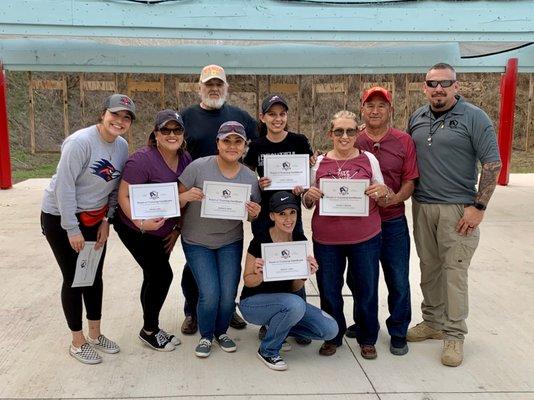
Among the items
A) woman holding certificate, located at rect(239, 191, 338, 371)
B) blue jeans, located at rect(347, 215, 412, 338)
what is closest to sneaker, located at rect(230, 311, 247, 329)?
woman holding certificate, located at rect(239, 191, 338, 371)

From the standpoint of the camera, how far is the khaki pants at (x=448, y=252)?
12.0 ft

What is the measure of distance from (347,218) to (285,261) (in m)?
0.49

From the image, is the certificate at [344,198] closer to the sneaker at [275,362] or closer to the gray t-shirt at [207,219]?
the gray t-shirt at [207,219]

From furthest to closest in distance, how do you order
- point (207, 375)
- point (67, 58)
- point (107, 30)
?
point (67, 58)
point (107, 30)
point (207, 375)

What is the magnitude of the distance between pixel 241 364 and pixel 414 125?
6.65 feet

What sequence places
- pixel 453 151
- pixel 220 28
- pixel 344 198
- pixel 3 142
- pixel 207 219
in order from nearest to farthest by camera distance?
pixel 344 198, pixel 453 151, pixel 207 219, pixel 220 28, pixel 3 142

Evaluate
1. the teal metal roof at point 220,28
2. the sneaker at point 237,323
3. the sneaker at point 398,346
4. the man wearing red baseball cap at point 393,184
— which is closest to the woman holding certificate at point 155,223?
the sneaker at point 237,323

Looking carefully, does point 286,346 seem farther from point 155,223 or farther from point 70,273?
point 70,273

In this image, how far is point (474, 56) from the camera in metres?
10.4

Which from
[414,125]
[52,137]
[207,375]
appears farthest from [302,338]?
[52,137]

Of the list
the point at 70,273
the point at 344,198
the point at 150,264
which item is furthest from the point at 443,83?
the point at 70,273

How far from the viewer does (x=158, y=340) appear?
3826 mm

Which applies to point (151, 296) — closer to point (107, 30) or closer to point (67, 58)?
point (107, 30)

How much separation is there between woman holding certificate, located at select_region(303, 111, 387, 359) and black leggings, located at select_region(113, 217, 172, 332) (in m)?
1.04
